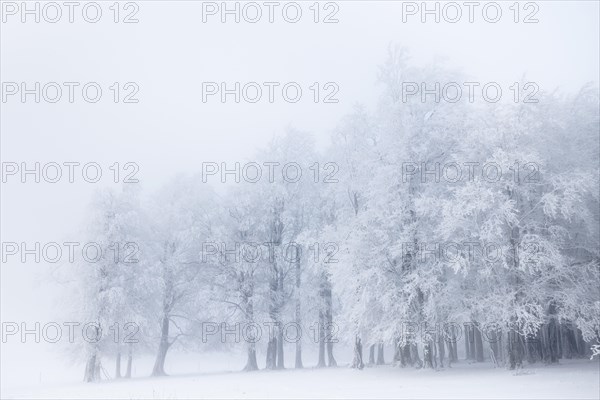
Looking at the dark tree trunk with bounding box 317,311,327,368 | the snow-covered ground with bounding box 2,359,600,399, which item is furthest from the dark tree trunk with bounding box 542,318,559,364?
Answer: the dark tree trunk with bounding box 317,311,327,368

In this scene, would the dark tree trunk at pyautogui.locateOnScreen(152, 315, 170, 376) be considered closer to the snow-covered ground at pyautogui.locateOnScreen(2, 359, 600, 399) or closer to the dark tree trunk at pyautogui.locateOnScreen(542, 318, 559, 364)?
the snow-covered ground at pyautogui.locateOnScreen(2, 359, 600, 399)

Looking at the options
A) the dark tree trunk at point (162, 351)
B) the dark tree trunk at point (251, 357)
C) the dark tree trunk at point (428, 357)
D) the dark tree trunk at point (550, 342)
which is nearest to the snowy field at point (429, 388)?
the dark tree trunk at point (428, 357)

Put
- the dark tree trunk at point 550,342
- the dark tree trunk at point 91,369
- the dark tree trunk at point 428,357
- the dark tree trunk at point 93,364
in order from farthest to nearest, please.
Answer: the dark tree trunk at point 91,369, the dark tree trunk at point 93,364, the dark tree trunk at point 550,342, the dark tree trunk at point 428,357

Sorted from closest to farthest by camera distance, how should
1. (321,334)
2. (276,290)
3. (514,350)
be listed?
(514,350), (276,290), (321,334)

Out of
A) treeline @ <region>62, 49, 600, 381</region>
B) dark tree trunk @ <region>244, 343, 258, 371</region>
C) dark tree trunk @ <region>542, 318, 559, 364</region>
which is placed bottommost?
dark tree trunk @ <region>244, 343, 258, 371</region>

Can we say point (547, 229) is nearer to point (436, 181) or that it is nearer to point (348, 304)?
point (436, 181)

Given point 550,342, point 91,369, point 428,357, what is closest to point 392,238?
point 428,357

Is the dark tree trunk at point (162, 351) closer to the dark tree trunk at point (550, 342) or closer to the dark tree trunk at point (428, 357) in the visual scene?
the dark tree trunk at point (428, 357)

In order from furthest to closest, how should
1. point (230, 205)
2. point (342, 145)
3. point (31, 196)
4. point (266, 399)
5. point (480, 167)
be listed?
1. point (31, 196)
2. point (230, 205)
3. point (342, 145)
4. point (480, 167)
5. point (266, 399)

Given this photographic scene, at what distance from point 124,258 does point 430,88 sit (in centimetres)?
2420

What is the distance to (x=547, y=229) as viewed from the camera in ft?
90.8

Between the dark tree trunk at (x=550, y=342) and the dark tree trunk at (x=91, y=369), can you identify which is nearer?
the dark tree trunk at (x=550, y=342)

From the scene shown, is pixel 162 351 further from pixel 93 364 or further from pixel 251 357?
pixel 251 357

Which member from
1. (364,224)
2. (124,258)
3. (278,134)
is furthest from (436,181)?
(124,258)
